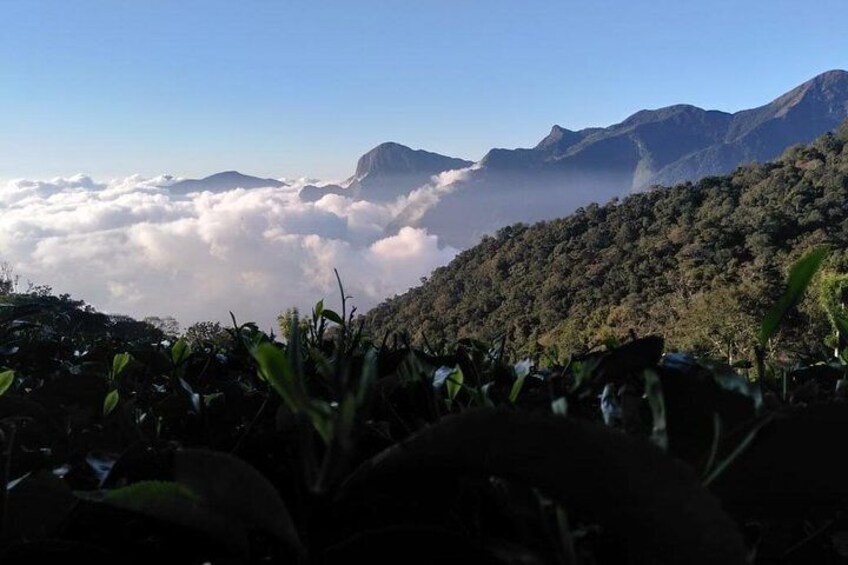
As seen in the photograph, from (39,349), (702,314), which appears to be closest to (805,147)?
(702,314)

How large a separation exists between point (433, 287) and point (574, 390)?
5723 centimetres

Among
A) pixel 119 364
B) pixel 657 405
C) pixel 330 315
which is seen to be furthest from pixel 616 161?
pixel 657 405

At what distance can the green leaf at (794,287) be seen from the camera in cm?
53

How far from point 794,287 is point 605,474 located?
0.35m

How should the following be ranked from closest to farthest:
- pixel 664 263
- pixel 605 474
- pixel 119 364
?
pixel 605 474, pixel 119 364, pixel 664 263

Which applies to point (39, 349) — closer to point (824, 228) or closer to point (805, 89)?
point (824, 228)

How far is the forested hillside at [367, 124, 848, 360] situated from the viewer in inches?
1421

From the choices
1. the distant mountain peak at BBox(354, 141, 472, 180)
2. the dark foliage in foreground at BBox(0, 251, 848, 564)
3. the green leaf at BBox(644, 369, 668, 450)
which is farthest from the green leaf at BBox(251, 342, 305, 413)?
the distant mountain peak at BBox(354, 141, 472, 180)

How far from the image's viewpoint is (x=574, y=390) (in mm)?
524

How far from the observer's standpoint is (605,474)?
0.94 ft

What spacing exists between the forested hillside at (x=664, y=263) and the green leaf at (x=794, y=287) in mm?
30790

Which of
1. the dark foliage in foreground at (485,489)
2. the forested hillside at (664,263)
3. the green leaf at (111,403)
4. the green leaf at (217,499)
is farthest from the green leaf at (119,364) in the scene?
the forested hillside at (664,263)

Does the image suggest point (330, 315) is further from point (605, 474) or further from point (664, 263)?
point (664, 263)

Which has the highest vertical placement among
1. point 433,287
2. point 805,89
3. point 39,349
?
point 805,89
